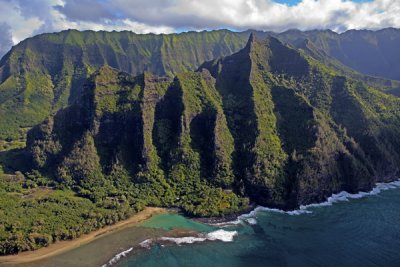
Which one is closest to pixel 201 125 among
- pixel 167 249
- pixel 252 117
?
pixel 252 117

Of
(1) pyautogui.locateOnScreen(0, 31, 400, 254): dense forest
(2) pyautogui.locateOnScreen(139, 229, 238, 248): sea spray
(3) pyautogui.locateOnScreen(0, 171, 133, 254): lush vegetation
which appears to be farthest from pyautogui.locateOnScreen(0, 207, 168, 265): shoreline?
(2) pyautogui.locateOnScreen(139, 229, 238, 248): sea spray

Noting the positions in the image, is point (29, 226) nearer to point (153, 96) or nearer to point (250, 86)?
point (153, 96)

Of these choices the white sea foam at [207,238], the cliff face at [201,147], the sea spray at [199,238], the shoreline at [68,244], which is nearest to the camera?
the shoreline at [68,244]

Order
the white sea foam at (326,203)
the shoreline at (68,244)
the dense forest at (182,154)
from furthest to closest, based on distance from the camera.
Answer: the dense forest at (182,154), the white sea foam at (326,203), the shoreline at (68,244)

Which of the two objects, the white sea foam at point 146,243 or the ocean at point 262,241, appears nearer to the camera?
the ocean at point 262,241

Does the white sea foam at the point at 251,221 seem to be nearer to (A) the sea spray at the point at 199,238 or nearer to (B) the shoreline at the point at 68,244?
(A) the sea spray at the point at 199,238

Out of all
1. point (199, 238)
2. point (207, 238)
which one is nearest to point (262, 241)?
point (207, 238)

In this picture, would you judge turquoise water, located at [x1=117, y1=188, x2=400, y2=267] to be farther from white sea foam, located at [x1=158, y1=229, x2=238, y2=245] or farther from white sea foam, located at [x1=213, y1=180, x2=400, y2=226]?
white sea foam, located at [x1=213, y1=180, x2=400, y2=226]

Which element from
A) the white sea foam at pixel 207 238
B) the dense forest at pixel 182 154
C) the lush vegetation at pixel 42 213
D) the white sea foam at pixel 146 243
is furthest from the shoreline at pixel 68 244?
the white sea foam at pixel 207 238
